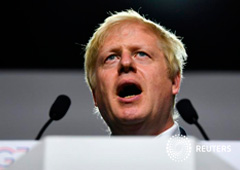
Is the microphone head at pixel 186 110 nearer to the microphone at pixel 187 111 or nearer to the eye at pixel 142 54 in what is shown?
the microphone at pixel 187 111

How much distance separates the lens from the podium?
372 millimetres

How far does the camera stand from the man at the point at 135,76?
3.69 feet

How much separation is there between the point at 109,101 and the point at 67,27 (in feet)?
3.08

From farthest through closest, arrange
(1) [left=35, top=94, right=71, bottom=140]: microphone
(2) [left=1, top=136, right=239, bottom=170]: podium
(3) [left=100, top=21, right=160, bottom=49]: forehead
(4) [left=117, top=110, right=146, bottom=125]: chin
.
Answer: (1) [left=35, top=94, right=71, bottom=140]: microphone
(3) [left=100, top=21, right=160, bottom=49]: forehead
(4) [left=117, top=110, right=146, bottom=125]: chin
(2) [left=1, top=136, right=239, bottom=170]: podium

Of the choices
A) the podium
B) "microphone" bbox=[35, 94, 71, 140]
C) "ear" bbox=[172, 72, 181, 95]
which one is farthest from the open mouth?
the podium

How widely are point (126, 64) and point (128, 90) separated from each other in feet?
0.37

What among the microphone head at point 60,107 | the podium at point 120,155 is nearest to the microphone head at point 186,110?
the microphone head at point 60,107

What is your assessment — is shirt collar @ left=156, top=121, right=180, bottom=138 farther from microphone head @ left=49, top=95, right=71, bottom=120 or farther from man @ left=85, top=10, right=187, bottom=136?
microphone head @ left=49, top=95, right=71, bottom=120

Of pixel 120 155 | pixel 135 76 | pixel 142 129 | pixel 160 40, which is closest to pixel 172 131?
pixel 142 129

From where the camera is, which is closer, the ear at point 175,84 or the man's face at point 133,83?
the man's face at point 133,83

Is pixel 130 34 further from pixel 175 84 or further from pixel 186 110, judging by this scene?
pixel 186 110

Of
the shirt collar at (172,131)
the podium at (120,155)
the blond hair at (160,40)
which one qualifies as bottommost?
the shirt collar at (172,131)

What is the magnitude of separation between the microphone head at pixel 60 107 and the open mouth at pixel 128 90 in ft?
0.81

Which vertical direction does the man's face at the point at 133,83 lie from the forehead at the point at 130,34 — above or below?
below
